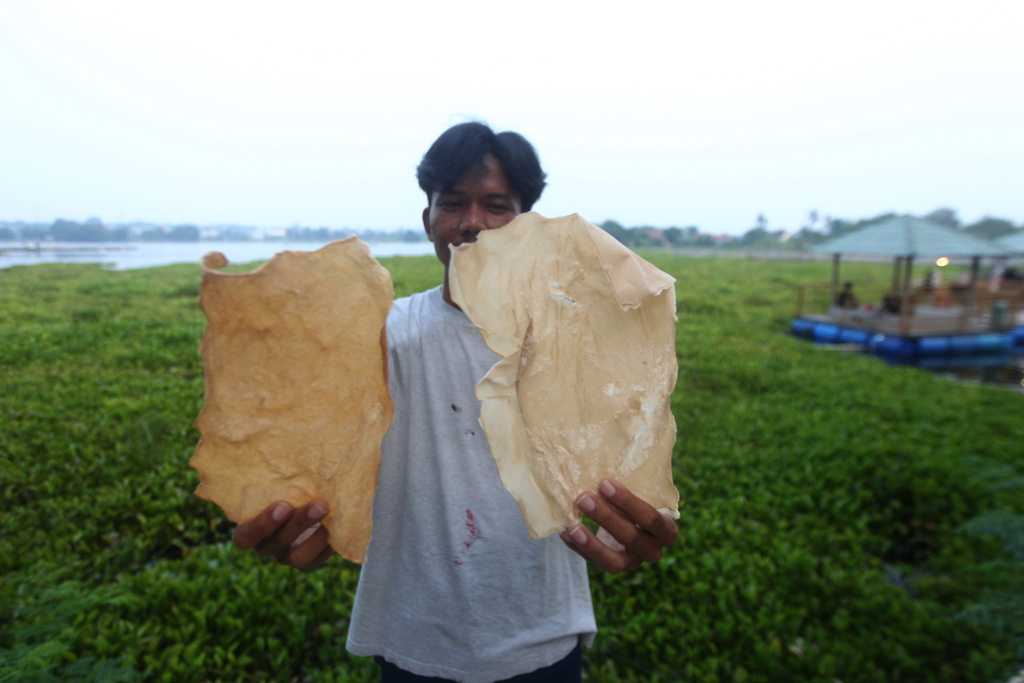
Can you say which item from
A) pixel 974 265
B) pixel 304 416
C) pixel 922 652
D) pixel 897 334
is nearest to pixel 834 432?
pixel 922 652

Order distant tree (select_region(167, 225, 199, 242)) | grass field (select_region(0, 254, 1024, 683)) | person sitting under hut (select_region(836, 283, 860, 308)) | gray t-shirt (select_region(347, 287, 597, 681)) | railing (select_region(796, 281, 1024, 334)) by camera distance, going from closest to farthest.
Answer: gray t-shirt (select_region(347, 287, 597, 681))
grass field (select_region(0, 254, 1024, 683))
distant tree (select_region(167, 225, 199, 242))
railing (select_region(796, 281, 1024, 334))
person sitting under hut (select_region(836, 283, 860, 308))

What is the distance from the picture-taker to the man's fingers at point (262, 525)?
46.3 inches

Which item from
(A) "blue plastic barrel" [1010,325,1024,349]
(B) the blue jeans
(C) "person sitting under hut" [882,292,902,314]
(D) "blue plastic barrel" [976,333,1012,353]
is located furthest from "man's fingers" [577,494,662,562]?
(A) "blue plastic barrel" [1010,325,1024,349]

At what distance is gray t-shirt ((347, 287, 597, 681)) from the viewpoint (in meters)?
1.44

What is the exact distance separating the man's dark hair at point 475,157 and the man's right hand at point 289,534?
2.58ft

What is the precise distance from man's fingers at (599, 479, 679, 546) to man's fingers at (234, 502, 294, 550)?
2.06 ft

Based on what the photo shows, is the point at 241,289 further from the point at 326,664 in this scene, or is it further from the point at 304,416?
the point at 326,664

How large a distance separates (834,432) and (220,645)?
17.7ft

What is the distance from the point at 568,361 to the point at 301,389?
0.59m

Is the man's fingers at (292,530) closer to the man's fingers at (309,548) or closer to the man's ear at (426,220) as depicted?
the man's fingers at (309,548)

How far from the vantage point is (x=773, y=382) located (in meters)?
7.81

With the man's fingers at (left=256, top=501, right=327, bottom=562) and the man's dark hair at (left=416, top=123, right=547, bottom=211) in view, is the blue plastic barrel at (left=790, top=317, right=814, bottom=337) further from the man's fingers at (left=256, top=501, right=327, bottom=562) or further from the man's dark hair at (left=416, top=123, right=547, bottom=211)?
the man's fingers at (left=256, top=501, right=327, bottom=562)

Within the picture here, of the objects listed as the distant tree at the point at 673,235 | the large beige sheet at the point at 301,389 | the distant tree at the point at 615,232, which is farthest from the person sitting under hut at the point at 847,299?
the large beige sheet at the point at 301,389

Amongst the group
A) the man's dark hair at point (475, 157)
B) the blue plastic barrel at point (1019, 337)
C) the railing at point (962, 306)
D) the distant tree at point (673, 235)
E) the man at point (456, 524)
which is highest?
the man's dark hair at point (475, 157)
